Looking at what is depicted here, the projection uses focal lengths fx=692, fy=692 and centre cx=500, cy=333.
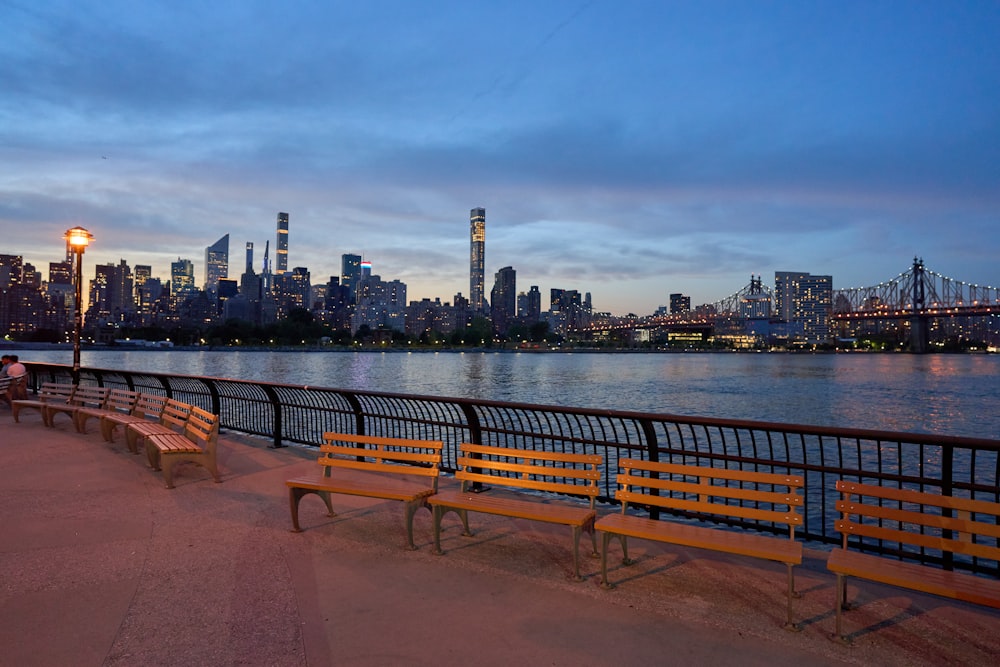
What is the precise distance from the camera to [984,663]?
13.9 ft

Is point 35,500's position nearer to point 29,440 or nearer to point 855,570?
point 29,440

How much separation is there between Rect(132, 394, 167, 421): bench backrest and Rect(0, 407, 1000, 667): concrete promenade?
159 inches

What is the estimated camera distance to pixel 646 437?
6.85 meters

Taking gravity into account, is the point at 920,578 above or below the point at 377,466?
below

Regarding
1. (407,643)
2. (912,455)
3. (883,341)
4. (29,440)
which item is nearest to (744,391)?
(912,455)

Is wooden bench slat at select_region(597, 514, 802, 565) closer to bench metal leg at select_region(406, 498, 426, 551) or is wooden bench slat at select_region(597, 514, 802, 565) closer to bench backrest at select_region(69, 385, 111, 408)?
bench metal leg at select_region(406, 498, 426, 551)

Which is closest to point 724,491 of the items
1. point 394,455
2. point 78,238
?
point 394,455

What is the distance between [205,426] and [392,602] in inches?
192

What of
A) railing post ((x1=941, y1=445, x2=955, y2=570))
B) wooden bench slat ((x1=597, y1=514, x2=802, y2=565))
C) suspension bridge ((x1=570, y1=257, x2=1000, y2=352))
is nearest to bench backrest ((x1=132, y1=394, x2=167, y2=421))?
wooden bench slat ((x1=597, y1=514, x2=802, y2=565))

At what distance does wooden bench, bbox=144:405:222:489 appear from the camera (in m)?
8.52

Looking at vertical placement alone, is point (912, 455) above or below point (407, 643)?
below

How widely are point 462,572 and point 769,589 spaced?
2.44 metres

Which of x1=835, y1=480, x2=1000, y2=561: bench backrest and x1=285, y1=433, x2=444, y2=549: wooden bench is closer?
x1=835, y1=480, x2=1000, y2=561: bench backrest

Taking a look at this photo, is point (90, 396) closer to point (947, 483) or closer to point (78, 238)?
point (78, 238)
